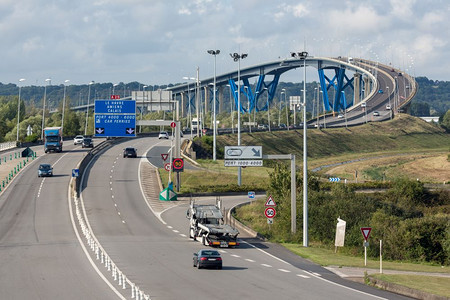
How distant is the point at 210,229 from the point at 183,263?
7730mm

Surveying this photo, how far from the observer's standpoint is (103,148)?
122 metres

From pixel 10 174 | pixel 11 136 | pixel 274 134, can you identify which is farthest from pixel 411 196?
pixel 11 136

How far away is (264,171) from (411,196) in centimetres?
2760

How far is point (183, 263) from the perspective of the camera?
39.0m

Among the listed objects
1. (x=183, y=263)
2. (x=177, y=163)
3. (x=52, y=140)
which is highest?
(x=52, y=140)

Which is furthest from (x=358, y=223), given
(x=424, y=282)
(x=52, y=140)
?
(x=52, y=140)

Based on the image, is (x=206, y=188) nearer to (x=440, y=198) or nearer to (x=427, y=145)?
(x=440, y=198)

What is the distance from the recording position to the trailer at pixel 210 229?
46.4 meters

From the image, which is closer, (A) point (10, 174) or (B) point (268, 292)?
(B) point (268, 292)

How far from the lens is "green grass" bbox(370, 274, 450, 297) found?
98.5 feet

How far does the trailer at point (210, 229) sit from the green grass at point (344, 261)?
3917mm

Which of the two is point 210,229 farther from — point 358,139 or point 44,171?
point 358,139

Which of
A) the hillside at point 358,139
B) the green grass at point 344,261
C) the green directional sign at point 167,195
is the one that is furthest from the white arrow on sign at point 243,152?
the hillside at point 358,139

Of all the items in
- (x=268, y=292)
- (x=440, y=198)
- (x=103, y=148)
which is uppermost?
(x=103, y=148)
